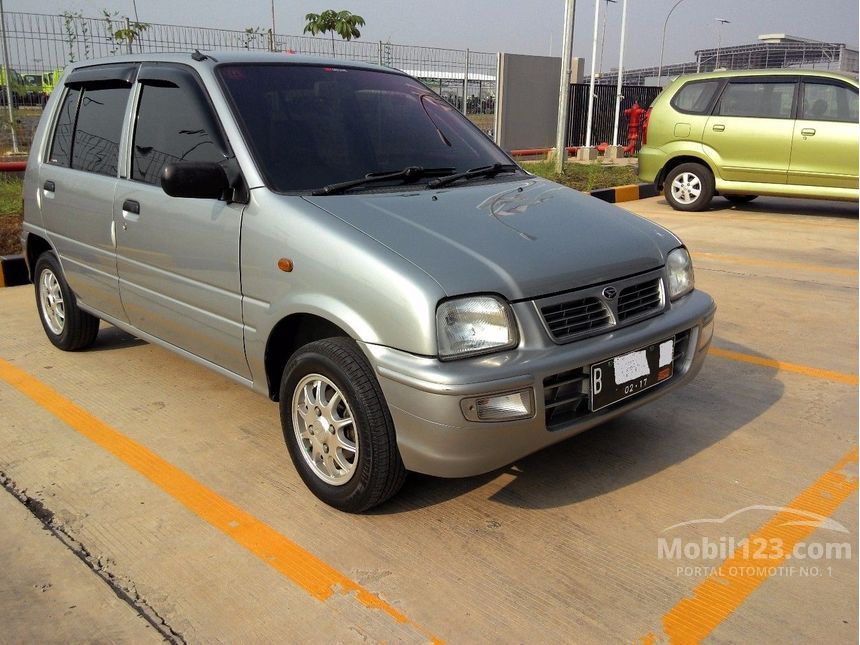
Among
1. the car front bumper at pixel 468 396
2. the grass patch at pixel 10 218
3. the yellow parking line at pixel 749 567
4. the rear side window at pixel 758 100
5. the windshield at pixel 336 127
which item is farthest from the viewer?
the rear side window at pixel 758 100

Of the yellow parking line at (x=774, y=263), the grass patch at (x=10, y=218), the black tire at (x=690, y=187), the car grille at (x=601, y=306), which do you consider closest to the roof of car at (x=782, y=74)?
the black tire at (x=690, y=187)

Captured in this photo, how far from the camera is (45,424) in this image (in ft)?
13.0

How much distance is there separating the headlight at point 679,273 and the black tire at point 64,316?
3.43 m

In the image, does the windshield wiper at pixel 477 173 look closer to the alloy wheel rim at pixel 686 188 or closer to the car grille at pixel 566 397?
the car grille at pixel 566 397

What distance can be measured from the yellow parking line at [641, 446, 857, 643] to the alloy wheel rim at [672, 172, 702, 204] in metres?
7.78

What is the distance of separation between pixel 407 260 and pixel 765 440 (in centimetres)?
206

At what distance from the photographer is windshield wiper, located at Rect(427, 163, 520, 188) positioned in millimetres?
3595

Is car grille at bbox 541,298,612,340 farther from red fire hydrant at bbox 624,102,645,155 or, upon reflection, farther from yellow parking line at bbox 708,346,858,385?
red fire hydrant at bbox 624,102,645,155

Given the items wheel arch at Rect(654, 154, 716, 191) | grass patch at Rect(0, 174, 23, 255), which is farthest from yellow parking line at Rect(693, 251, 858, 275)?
grass patch at Rect(0, 174, 23, 255)

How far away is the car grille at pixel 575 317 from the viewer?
287 cm

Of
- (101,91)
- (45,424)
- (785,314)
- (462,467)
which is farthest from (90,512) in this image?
(785,314)

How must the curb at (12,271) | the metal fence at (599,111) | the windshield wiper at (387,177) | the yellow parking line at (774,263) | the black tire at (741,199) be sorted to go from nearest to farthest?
the windshield wiper at (387,177), the curb at (12,271), the yellow parking line at (774,263), the black tire at (741,199), the metal fence at (599,111)

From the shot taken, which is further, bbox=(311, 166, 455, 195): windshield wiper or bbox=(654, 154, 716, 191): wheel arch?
bbox=(654, 154, 716, 191): wheel arch

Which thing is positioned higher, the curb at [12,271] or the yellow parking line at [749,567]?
the curb at [12,271]
